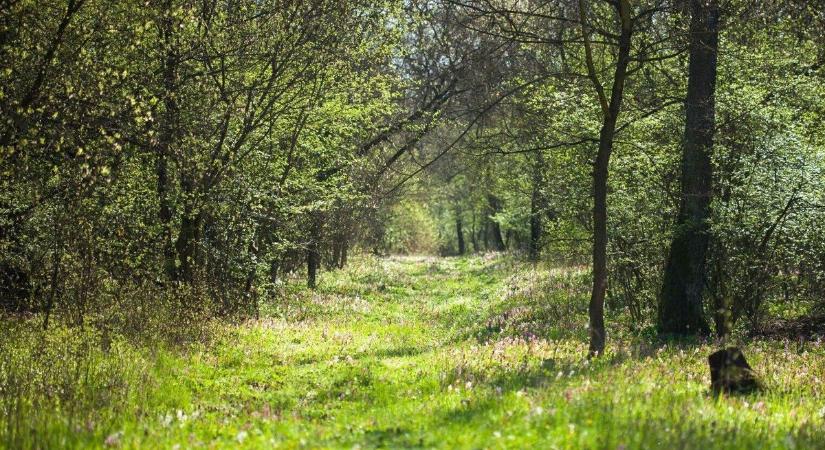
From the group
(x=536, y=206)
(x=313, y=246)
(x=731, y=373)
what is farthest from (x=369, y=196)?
(x=536, y=206)

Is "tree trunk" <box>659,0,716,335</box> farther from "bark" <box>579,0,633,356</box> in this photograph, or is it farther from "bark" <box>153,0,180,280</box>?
"bark" <box>153,0,180,280</box>

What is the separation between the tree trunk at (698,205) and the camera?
12.5m

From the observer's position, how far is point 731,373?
301 inches

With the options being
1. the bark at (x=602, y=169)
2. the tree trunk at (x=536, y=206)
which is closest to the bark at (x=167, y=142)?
the bark at (x=602, y=169)

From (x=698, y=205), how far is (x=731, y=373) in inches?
216

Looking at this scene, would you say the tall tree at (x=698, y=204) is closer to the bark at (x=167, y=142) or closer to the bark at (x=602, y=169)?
the bark at (x=602, y=169)

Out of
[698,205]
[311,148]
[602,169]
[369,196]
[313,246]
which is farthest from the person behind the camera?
[313,246]

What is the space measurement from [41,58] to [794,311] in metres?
15.4

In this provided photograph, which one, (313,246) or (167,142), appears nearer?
(167,142)

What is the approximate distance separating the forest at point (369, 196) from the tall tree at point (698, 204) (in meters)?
0.04

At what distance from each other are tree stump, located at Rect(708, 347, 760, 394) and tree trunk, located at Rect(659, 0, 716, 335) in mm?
4617

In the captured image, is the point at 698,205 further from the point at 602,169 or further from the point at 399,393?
the point at 399,393

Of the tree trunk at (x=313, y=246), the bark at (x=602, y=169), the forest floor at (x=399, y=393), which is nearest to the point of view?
the forest floor at (x=399, y=393)

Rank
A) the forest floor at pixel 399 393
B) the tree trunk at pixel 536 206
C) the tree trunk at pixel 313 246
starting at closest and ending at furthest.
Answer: the forest floor at pixel 399 393 → the tree trunk at pixel 313 246 → the tree trunk at pixel 536 206
